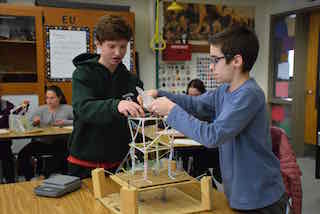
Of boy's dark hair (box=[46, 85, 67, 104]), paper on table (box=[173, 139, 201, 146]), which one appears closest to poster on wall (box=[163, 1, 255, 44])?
boy's dark hair (box=[46, 85, 67, 104])

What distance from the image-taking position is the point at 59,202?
1340 mm

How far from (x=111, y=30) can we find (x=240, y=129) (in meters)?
0.64

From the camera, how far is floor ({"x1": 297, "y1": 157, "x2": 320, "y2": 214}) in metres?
3.20

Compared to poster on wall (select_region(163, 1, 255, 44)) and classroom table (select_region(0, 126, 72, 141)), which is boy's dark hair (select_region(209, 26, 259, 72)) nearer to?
classroom table (select_region(0, 126, 72, 141))

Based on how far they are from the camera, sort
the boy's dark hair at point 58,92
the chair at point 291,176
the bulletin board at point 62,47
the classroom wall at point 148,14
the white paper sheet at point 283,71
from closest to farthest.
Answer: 1. the chair at point 291,176
2. the boy's dark hair at point 58,92
3. the bulletin board at point 62,47
4. the classroom wall at point 148,14
5. the white paper sheet at point 283,71

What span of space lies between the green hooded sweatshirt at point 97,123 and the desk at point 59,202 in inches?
5.7

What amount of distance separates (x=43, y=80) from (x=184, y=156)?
200 cm

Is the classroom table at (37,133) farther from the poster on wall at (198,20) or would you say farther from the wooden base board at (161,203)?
the poster on wall at (198,20)

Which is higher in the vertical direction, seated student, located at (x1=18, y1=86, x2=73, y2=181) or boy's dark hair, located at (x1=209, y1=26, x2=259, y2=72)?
boy's dark hair, located at (x1=209, y1=26, x2=259, y2=72)

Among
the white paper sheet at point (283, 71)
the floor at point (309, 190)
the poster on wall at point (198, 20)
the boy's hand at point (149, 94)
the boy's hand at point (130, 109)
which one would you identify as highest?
the poster on wall at point (198, 20)

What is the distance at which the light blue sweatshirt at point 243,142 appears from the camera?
3.74ft

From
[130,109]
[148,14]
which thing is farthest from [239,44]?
[148,14]

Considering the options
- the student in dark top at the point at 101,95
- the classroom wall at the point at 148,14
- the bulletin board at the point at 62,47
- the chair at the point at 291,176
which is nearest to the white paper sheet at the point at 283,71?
the classroom wall at the point at 148,14

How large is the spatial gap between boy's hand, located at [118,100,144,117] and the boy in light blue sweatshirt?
0.05 m
